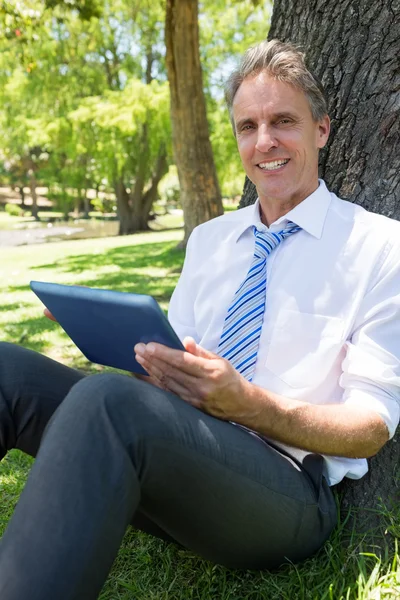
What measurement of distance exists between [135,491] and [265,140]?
48.1 inches

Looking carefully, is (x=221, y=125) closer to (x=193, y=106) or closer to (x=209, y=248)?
(x=193, y=106)

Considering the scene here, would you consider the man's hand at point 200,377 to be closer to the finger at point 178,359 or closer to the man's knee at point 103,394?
the finger at point 178,359

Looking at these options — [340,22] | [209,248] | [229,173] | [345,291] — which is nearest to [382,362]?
[345,291]

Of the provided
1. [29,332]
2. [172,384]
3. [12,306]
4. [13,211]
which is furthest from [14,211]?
[172,384]

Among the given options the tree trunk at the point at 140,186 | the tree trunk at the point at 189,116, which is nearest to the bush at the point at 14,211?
the tree trunk at the point at 140,186

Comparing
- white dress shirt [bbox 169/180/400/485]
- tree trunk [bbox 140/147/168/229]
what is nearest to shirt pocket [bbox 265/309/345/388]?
white dress shirt [bbox 169/180/400/485]

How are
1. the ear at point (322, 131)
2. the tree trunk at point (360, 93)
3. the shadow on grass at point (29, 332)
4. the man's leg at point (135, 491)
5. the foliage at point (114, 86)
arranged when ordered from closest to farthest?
1. the man's leg at point (135, 491)
2. the ear at point (322, 131)
3. the tree trunk at point (360, 93)
4. the shadow on grass at point (29, 332)
5. the foliage at point (114, 86)

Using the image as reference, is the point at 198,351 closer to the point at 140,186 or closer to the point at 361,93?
the point at 361,93

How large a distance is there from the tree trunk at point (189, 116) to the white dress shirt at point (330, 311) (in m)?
6.82

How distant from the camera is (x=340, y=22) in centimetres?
252

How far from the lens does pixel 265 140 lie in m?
2.15

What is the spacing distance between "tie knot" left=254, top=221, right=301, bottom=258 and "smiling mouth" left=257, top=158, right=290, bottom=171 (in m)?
0.20

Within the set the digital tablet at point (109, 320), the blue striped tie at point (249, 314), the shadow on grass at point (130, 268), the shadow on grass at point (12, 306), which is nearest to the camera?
the digital tablet at point (109, 320)

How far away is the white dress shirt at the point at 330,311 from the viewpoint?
182 cm
